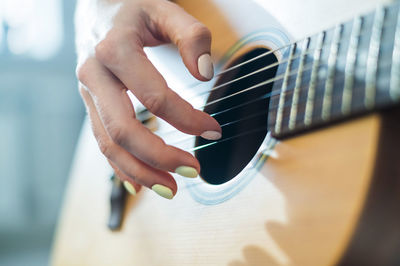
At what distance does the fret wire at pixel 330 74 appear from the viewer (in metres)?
0.35

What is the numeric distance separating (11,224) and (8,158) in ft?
1.39

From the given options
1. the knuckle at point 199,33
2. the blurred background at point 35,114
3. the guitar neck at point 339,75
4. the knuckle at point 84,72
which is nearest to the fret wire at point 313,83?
the guitar neck at point 339,75

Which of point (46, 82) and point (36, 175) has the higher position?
point (46, 82)

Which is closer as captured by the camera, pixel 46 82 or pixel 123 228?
pixel 123 228

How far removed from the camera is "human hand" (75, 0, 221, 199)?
18.9 inches

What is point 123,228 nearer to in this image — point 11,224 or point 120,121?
Result: point 120,121

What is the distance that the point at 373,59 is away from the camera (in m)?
0.32

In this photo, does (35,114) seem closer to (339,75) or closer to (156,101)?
(156,101)

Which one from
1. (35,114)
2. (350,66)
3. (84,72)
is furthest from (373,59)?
(35,114)

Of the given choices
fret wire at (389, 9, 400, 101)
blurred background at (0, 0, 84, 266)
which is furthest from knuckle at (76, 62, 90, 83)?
blurred background at (0, 0, 84, 266)

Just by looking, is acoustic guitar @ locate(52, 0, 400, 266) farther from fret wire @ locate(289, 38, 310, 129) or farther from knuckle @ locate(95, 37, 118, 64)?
knuckle @ locate(95, 37, 118, 64)

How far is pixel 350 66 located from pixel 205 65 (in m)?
0.20

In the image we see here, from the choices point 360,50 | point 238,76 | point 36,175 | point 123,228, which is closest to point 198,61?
point 238,76

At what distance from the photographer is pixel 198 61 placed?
19.4 inches
